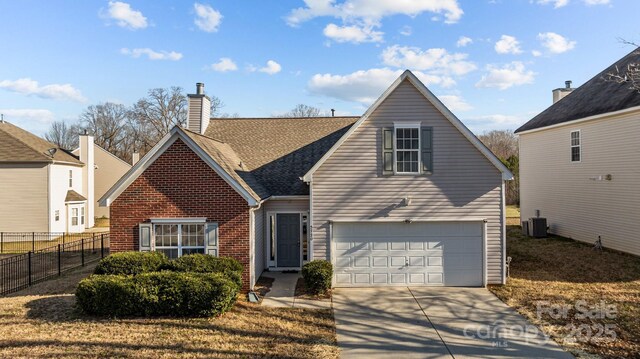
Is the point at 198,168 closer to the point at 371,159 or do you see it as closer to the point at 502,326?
the point at 371,159

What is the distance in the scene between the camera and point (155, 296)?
32.2 ft

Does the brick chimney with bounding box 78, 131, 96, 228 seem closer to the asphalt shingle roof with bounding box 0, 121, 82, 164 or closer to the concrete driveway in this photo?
the asphalt shingle roof with bounding box 0, 121, 82, 164

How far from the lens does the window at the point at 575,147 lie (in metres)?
19.8

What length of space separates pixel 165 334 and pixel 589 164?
19.5 metres

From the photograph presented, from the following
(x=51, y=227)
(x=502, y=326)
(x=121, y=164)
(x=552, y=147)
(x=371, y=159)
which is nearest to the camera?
(x=502, y=326)

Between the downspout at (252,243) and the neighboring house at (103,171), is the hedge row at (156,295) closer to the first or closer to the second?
the downspout at (252,243)

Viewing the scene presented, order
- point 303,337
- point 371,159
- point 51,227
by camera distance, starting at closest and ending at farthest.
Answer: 1. point 303,337
2. point 371,159
3. point 51,227

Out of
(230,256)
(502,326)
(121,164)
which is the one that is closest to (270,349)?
(230,256)

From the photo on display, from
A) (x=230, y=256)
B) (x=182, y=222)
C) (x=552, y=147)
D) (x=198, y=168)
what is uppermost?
(x=552, y=147)

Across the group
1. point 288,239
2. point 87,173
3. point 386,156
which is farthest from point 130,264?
point 87,173

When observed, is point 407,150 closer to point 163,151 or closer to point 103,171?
point 163,151

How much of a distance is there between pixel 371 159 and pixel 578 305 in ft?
23.8

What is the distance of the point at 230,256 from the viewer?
1219cm

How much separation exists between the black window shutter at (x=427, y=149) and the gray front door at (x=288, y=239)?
516cm
